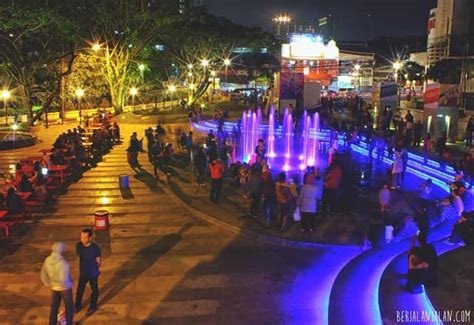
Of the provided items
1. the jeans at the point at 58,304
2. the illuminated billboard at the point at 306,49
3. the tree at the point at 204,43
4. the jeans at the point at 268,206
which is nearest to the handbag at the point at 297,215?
the jeans at the point at 268,206

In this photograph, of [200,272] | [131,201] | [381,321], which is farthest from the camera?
[131,201]

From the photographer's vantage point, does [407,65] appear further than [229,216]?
Yes

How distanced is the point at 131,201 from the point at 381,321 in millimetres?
9265

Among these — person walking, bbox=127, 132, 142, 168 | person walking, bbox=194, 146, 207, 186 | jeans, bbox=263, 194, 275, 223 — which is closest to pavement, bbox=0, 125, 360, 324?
jeans, bbox=263, 194, 275, 223

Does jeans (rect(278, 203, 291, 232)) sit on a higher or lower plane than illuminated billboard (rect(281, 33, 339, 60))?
lower

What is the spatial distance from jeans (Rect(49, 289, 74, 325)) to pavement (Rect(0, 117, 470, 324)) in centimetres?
62

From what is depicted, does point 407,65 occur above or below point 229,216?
above

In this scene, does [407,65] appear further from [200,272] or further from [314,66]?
[200,272]

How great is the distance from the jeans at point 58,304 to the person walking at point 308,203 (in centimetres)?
591

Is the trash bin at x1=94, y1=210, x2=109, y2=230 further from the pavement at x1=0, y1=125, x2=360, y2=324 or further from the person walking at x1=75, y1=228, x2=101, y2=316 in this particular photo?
the person walking at x1=75, y1=228, x2=101, y2=316

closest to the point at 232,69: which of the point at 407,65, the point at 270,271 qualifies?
the point at 407,65

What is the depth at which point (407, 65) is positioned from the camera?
73000 millimetres

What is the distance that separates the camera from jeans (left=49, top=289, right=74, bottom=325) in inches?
289

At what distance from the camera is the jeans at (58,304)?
733cm
